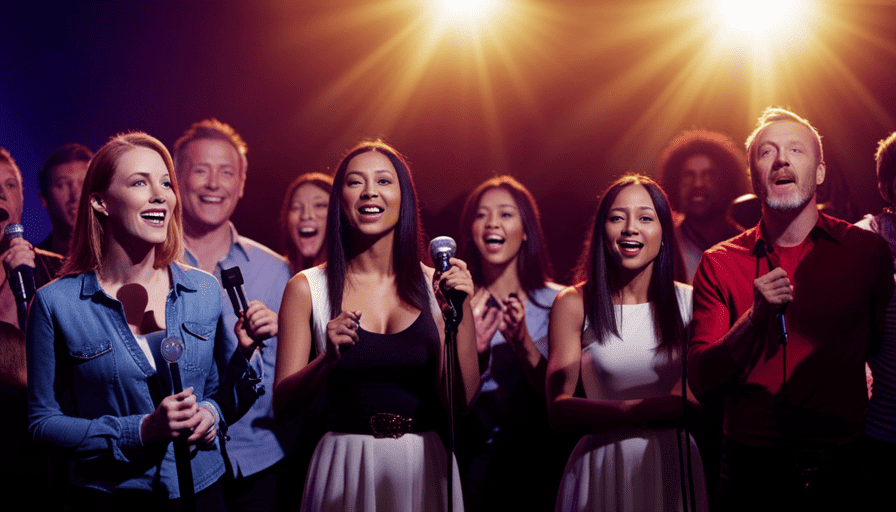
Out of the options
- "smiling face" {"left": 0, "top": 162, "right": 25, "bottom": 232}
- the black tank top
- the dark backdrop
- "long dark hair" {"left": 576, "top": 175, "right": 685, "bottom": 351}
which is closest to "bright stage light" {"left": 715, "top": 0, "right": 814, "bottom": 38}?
the dark backdrop

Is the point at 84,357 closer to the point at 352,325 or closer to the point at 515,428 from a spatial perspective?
the point at 352,325

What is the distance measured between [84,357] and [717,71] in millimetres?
4343

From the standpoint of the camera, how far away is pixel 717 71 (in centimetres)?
467

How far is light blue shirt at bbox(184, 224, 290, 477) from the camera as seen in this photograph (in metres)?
3.43

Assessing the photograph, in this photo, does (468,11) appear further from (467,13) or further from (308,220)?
(308,220)

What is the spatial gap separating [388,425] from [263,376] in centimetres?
132

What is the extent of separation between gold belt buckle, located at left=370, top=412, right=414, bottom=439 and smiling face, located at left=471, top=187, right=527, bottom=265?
5.09ft

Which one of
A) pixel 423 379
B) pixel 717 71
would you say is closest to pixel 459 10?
pixel 717 71

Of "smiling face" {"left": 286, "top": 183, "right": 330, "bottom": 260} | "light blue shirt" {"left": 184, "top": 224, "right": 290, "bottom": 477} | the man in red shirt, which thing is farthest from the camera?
"smiling face" {"left": 286, "top": 183, "right": 330, "bottom": 260}

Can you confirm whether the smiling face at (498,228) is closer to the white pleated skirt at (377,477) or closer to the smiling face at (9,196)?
the white pleated skirt at (377,477)

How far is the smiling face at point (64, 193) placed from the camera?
3.79 metres

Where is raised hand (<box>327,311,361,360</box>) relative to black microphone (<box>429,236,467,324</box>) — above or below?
below

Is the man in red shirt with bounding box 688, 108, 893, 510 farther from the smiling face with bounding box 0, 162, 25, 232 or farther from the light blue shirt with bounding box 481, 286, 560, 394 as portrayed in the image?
the smiling face with bounding box 0, 162, 25, 232

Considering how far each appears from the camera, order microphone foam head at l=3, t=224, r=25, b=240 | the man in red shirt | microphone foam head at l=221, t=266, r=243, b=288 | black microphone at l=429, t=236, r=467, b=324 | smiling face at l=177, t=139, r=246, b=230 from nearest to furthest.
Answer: black microphone at l=429, t=236, r=467, b=324, the man in red shirt, microphone foam head at l=221, t=266, r=243, b=288, microphone foam head at l=3, t=224, r=25, b=240, smiling face at l=177, t=139, r=246, b=230
